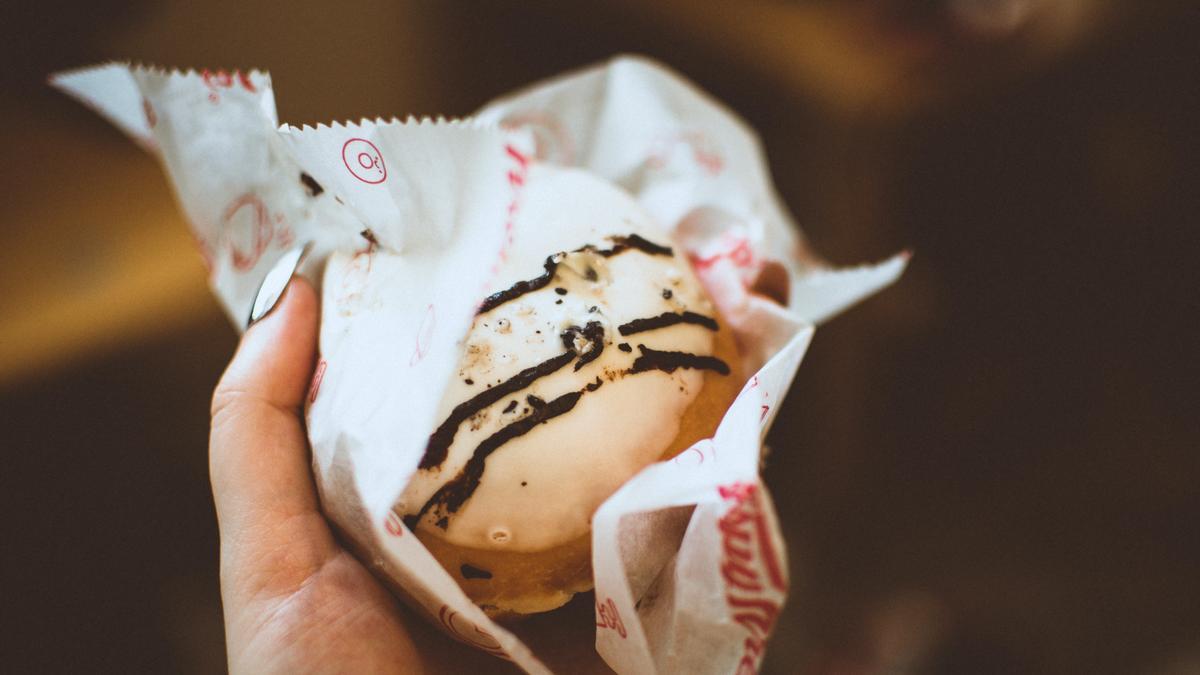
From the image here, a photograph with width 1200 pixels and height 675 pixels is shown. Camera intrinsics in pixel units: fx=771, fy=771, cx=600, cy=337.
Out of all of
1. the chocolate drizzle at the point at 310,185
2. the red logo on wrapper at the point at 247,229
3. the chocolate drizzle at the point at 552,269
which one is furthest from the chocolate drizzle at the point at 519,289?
the red logo on wrapper at the point at 247,229

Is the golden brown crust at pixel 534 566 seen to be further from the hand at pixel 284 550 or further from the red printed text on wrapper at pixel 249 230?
the red printed text on wrapper at pixel 249 230

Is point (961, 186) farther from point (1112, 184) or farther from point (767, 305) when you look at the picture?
point (767, 305)

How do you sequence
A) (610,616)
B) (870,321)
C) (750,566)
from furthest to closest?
1. (870,321)
2. (610,616)
3. (750,566)

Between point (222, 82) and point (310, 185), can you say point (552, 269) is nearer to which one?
point (310, 185)

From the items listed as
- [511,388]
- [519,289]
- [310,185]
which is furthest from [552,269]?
[310,185]

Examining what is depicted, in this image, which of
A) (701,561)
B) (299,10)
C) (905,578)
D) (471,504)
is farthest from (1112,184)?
(299,10)

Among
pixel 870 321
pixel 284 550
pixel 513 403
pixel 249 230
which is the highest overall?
pixel 249 230
